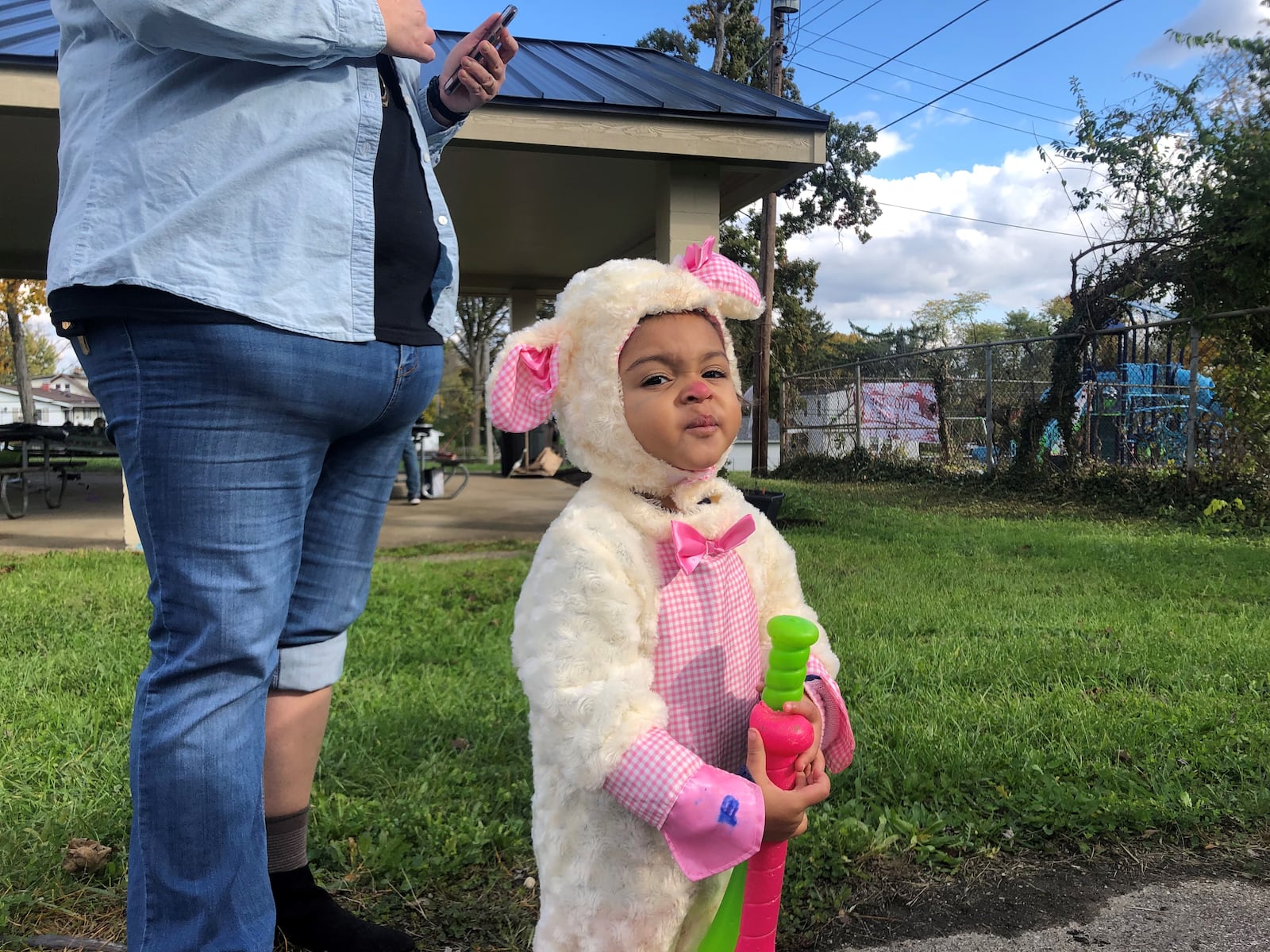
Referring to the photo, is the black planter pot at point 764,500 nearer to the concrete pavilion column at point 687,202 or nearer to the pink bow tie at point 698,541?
the concrete pavilion column at point 687,202

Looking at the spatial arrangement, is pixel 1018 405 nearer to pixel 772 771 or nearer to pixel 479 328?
pixel 772 771

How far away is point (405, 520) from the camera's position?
8.70m

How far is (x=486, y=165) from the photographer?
22.3ft

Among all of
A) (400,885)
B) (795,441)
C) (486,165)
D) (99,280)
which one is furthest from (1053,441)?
(99,280)

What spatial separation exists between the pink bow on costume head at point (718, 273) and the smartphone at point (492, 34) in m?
0.54

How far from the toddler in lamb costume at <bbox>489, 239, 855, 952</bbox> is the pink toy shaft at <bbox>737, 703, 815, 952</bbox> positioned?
2cm

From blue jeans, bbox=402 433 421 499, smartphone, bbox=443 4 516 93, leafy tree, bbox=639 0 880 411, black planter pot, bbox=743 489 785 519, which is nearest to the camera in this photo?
smartphone, bbox=443 4 516 93

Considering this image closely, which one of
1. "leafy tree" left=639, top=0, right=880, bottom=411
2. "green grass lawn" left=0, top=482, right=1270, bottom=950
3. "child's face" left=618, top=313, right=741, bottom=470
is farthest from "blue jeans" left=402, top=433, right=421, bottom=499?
"leafy tree" left=639, top=0, right=880, bottom=411

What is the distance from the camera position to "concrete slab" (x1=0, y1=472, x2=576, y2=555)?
7.04 metres

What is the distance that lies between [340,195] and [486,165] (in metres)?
5.75

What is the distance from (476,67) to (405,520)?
24.2ft

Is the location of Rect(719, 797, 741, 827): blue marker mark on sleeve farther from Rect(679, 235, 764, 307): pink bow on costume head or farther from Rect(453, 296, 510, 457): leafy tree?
Rect(453, 296, 510, 457): leafy tree

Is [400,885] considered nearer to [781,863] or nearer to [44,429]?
[781,863]

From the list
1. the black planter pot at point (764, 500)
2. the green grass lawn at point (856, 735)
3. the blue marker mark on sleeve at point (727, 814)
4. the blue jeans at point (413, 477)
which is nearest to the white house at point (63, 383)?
the blue jeans at point (413, 477)
